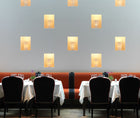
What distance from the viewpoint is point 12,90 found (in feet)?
13.8

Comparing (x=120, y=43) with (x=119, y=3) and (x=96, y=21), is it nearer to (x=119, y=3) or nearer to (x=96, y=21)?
(x=96, y=21)

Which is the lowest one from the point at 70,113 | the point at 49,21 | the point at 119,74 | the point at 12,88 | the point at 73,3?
the point at 70,113

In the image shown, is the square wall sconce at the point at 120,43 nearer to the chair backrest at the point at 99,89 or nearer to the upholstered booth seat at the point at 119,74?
the upholstered booth seat at the point at 119,74

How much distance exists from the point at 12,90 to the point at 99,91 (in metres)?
1.74

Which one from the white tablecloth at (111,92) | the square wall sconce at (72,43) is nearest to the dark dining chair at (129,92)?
the white tablecloth at (111,92)

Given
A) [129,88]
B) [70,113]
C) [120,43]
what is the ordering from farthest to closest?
[120,43] < [70,113] < [129,88]

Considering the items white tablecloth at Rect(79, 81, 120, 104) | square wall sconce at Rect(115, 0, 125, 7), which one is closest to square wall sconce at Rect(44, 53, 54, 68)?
white tablecloth at Rect(79, 81, 120, 104)

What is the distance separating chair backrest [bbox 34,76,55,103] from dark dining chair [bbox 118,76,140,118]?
138cm

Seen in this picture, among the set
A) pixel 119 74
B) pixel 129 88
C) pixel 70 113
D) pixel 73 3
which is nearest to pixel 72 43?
pixel 73 3

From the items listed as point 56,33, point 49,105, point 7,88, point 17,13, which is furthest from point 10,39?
point 49,105

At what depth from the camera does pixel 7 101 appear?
13.9 feet

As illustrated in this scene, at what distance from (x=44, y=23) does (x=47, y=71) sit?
137 centimetres

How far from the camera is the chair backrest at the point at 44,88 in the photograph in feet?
13.6

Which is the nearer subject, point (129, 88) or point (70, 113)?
point (129, 88)
